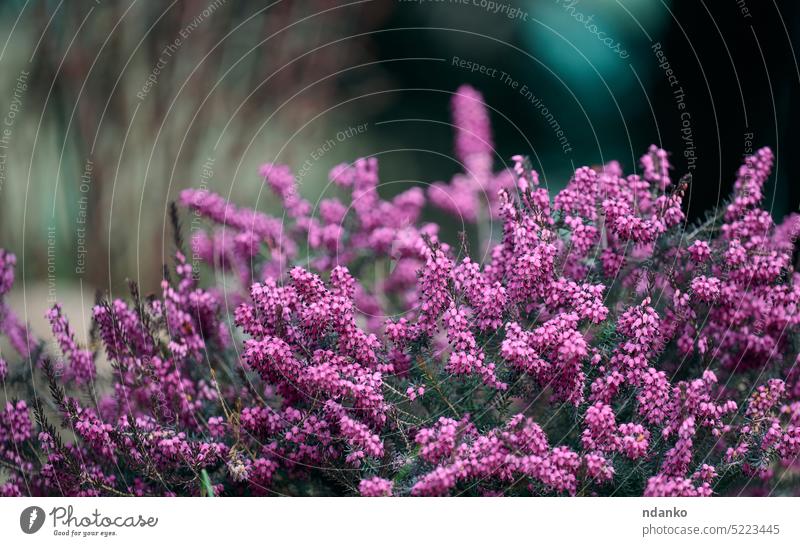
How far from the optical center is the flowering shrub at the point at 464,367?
6.60 feet

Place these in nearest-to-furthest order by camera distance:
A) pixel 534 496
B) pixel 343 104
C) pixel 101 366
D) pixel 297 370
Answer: pixel 297 370 → pixel 534 496 → pixel 101 366 → pixel 343 104

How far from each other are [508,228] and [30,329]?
1236 mm

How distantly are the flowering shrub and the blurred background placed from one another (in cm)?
16

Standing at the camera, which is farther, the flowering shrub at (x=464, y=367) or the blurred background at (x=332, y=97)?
the blurred background at (x=332, y=97)

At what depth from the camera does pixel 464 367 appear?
199 cm

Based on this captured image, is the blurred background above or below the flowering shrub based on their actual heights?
above

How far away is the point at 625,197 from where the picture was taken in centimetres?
216

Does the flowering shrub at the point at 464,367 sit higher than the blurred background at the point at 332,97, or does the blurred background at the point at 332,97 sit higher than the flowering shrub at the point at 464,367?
the blurred background at the point at 332,97

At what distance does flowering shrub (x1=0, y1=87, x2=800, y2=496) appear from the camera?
201cm

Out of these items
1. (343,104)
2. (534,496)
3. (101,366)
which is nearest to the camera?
(534,496)

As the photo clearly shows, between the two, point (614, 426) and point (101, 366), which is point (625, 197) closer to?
point (614, 426)

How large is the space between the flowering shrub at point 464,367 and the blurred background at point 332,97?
16 cm

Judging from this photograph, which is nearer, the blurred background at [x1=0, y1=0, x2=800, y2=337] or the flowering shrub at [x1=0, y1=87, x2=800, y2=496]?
the flowering shrub at [x1=0, y1=87, x2=800, y2=496]
